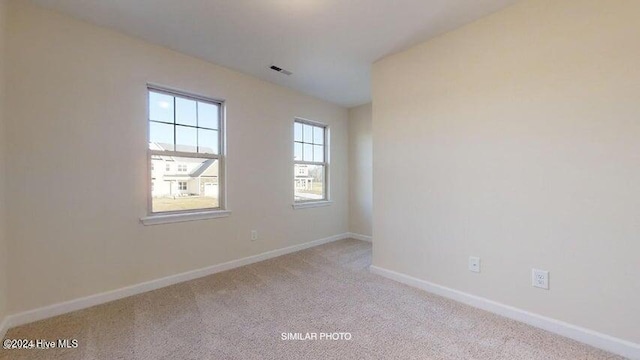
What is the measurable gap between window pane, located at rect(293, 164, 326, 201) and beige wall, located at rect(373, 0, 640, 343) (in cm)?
178

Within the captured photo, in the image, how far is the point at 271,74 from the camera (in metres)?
3.37

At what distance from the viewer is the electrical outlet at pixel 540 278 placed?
1935 mm

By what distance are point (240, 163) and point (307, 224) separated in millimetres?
1451

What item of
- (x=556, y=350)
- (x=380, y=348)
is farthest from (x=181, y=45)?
(x=556, y=350)

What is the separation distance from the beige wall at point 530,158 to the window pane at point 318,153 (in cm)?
185

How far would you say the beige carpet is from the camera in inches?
66.0

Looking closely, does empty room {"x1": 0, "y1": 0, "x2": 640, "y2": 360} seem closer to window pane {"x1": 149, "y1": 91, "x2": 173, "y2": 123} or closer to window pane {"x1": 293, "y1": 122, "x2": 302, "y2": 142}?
window pane {"x1": 149, "y1": 91, "x2": 173, "y2": 123}

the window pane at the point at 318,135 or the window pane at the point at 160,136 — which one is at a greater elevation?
the window pane at the point at 318,135

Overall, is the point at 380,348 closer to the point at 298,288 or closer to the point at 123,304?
the point at 298,288

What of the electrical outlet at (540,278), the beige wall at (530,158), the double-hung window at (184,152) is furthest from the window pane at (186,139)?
the electrical outlet at (540,278)

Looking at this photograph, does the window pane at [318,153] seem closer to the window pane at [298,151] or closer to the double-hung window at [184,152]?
the window pane at [298,151]

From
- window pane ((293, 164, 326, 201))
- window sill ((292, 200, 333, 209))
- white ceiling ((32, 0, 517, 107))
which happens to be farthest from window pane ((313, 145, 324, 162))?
white ceiling ((32, 0, 517, 107))

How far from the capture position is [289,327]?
1971 mm

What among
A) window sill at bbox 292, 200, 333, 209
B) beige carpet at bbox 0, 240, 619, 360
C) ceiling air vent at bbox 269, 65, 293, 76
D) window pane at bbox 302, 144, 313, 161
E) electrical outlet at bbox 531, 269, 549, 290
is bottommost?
beige carpet at bbox 0, 240, 619, 360
